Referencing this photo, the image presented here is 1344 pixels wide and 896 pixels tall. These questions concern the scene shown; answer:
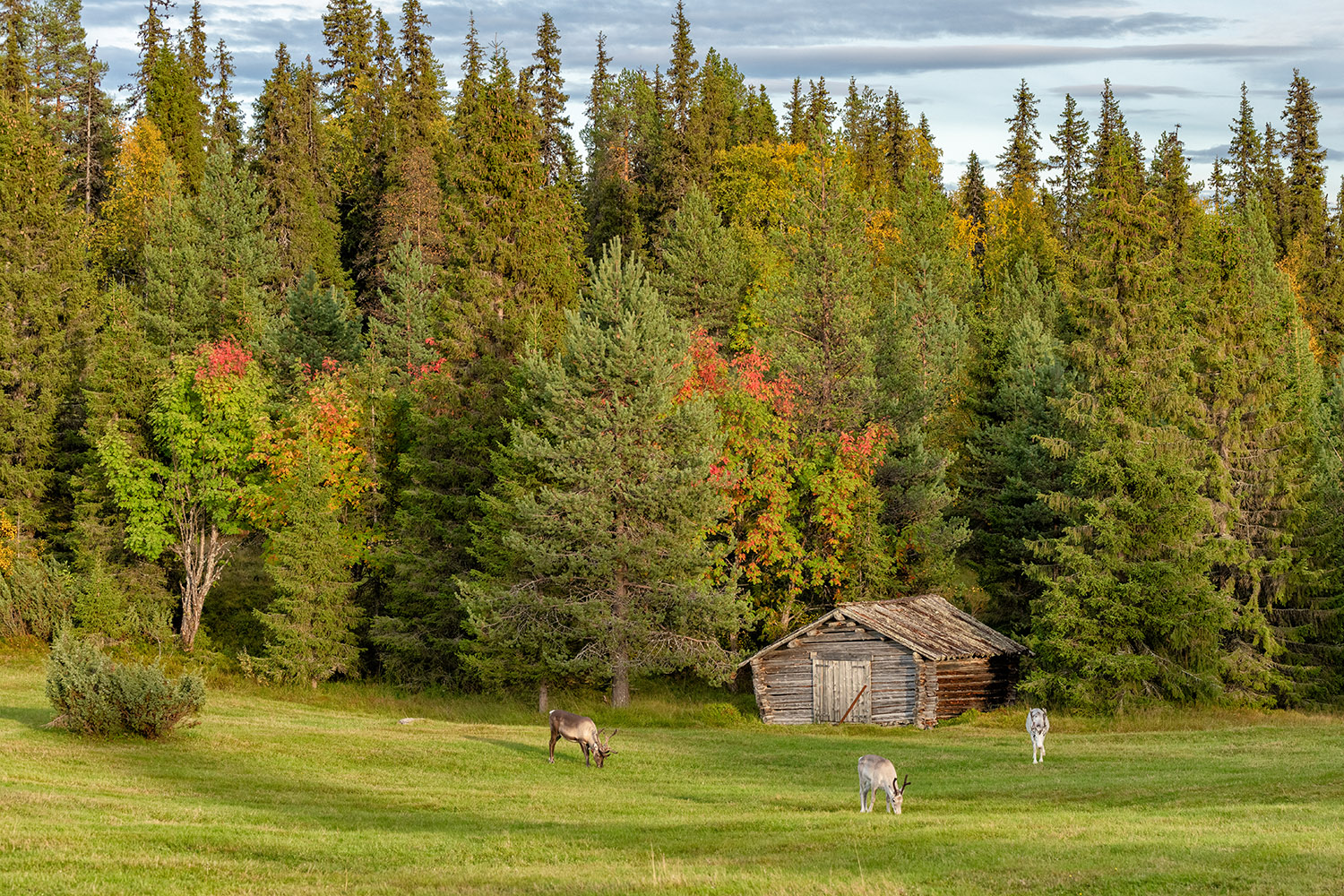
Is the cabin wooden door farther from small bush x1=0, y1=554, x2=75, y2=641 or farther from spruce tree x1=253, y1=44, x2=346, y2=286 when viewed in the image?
spruce tree x1=253, y1=44, x2=346, y2=286

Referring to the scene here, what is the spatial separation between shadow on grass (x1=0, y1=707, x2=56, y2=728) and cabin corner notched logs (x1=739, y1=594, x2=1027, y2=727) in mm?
20369

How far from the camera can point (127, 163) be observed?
7269 cm

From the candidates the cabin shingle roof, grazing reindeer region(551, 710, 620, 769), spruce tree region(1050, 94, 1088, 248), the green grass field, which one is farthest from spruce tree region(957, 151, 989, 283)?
grazing reindeer region(551, 710, 620, 769)

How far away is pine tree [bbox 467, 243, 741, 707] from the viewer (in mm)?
41375

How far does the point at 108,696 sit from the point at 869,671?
2290cm

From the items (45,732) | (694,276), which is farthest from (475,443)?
(694,276)

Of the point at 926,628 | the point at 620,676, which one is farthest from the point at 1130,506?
the point at 620,676

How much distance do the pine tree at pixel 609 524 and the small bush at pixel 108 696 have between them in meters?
15.0

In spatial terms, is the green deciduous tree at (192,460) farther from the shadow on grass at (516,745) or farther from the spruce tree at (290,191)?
the shadow on grass at (516,745)

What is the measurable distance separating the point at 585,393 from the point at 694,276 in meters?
27.0

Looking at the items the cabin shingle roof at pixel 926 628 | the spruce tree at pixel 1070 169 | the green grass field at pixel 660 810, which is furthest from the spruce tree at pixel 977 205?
the green grass field at pixel 660 810

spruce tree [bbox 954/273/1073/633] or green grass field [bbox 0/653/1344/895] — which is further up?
spruce tree [bbox 954/273/1073/633]

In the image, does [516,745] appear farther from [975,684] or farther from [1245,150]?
[1245,150]

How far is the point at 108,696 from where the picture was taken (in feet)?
87.9
